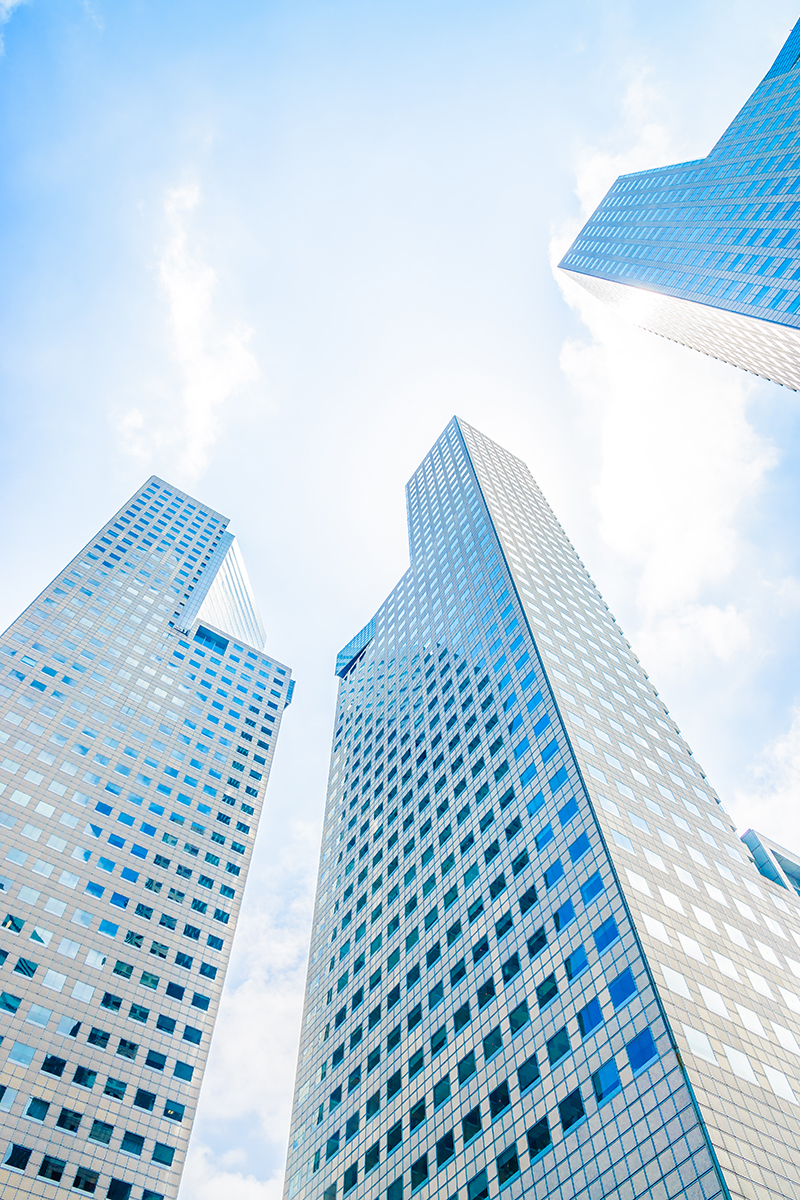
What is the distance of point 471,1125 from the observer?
127ft

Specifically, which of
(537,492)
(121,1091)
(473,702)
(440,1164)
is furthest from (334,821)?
(537,492)

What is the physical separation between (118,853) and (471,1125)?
40441mm

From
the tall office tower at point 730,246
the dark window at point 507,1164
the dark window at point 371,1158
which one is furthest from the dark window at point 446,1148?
the tall office tower at point 730,246

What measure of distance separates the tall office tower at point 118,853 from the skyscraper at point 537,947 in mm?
10577

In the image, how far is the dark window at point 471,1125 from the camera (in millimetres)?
38281

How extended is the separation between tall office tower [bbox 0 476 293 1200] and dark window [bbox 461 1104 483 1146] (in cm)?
2518

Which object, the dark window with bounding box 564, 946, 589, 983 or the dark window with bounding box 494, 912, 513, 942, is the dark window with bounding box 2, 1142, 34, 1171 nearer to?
the dark window with bounding box 494, 912, 513, 942

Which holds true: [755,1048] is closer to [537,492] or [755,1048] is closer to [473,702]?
[473,702]

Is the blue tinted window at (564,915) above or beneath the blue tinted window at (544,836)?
beneath

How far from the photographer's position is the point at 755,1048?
112ft

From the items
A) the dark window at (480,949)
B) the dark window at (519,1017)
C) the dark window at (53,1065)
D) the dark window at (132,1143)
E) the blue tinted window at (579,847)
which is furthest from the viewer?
the dark window at (132,1143)

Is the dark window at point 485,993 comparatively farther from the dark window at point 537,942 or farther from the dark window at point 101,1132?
the dark window at point 101,1132

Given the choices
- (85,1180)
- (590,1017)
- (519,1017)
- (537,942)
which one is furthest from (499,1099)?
(85,1180)

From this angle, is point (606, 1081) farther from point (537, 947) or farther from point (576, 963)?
point (537, 947)
